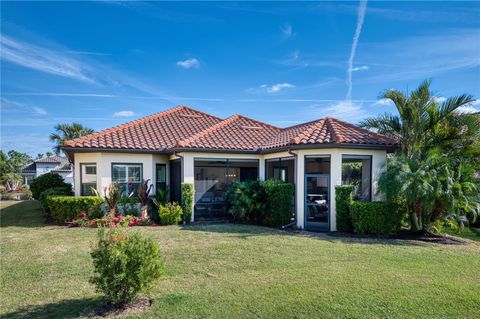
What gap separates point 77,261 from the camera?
7.75m

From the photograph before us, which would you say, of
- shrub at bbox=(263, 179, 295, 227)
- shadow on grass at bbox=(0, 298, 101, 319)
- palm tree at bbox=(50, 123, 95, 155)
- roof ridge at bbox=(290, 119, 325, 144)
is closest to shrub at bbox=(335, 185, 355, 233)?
shrub at bbox=(263, 179, 295, 227)

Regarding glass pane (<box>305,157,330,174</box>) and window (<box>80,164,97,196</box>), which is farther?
window (<box>80,164,97,196</box>)

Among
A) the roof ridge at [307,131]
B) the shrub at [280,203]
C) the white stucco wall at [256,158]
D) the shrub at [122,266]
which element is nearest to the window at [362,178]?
the white stucco wall at [256,158]

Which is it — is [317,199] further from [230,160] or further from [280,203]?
[230,160]

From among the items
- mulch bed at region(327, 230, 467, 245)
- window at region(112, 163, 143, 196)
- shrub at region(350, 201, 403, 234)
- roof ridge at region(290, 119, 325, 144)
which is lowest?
mulch bed at region(327, 230, 467, 245)

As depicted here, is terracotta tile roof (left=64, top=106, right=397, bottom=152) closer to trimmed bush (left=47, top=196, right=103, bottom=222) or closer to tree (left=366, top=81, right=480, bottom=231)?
tree (left=366, top=81, right=480, bottom=231)

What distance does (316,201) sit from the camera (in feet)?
43.3

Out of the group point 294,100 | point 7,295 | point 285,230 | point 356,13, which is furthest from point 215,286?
point 294,100

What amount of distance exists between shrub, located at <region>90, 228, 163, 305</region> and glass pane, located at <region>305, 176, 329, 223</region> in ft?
29.8

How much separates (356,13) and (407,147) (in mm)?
6072

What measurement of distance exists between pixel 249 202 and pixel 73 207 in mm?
8148

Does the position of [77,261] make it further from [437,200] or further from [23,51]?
[437,200]

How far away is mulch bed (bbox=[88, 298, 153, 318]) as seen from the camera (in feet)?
15.6

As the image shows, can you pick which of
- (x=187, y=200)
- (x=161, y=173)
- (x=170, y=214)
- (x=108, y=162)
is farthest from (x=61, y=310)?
(x=161, y=173)
